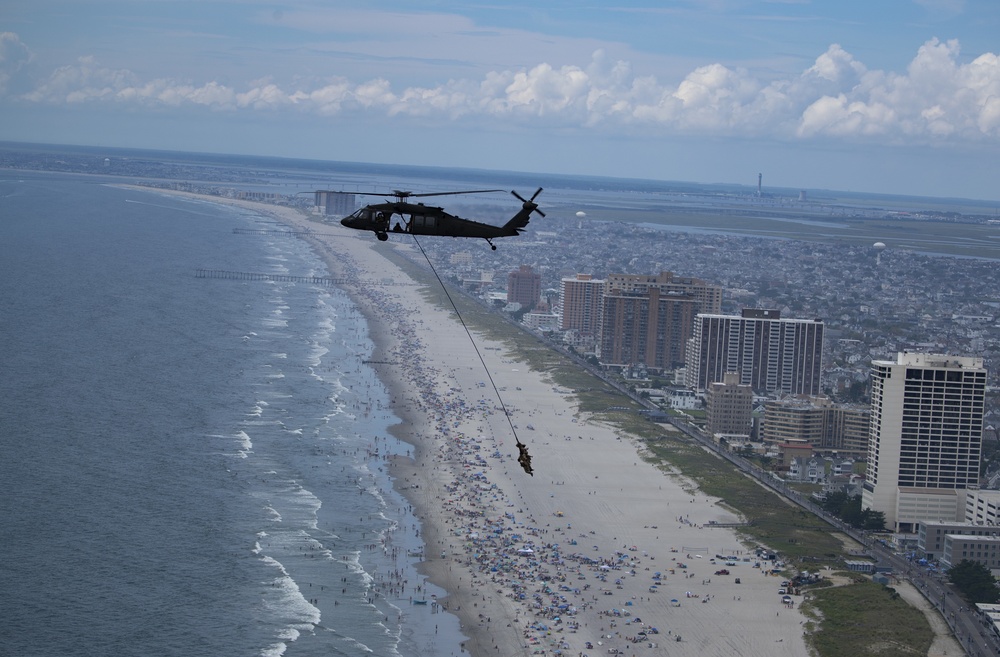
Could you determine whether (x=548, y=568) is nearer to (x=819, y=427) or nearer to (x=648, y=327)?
(x=819, y=427)

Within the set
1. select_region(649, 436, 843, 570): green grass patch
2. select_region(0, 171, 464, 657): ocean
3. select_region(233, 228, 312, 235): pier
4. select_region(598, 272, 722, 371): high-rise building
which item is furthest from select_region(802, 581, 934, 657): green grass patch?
select_region(233, 228, 312, 235): pier

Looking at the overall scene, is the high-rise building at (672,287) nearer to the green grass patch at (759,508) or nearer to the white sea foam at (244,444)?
the green grass patch at (759,508)

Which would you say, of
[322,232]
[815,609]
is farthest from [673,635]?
[322,232]

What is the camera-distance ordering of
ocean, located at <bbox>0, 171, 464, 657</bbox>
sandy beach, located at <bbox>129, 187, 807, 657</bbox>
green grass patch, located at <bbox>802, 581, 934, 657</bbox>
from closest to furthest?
ocean, located at <bbox>0, 171, 464, 657</bbox>, green grass patch, located at <bbox>802, 581, 934, 657</bbox>, sandy beach, located at <bbox>129, 187, 807, 657</bbox>

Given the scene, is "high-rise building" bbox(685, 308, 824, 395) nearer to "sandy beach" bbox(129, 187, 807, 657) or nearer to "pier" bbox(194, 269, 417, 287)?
"sandy beach" bbox(129, 187, 807, 657)

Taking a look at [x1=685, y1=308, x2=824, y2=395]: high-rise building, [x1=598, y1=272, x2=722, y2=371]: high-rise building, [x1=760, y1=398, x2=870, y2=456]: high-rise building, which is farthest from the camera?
[x1=598, y1=272, x2=722, y2=371]: high-rise building
